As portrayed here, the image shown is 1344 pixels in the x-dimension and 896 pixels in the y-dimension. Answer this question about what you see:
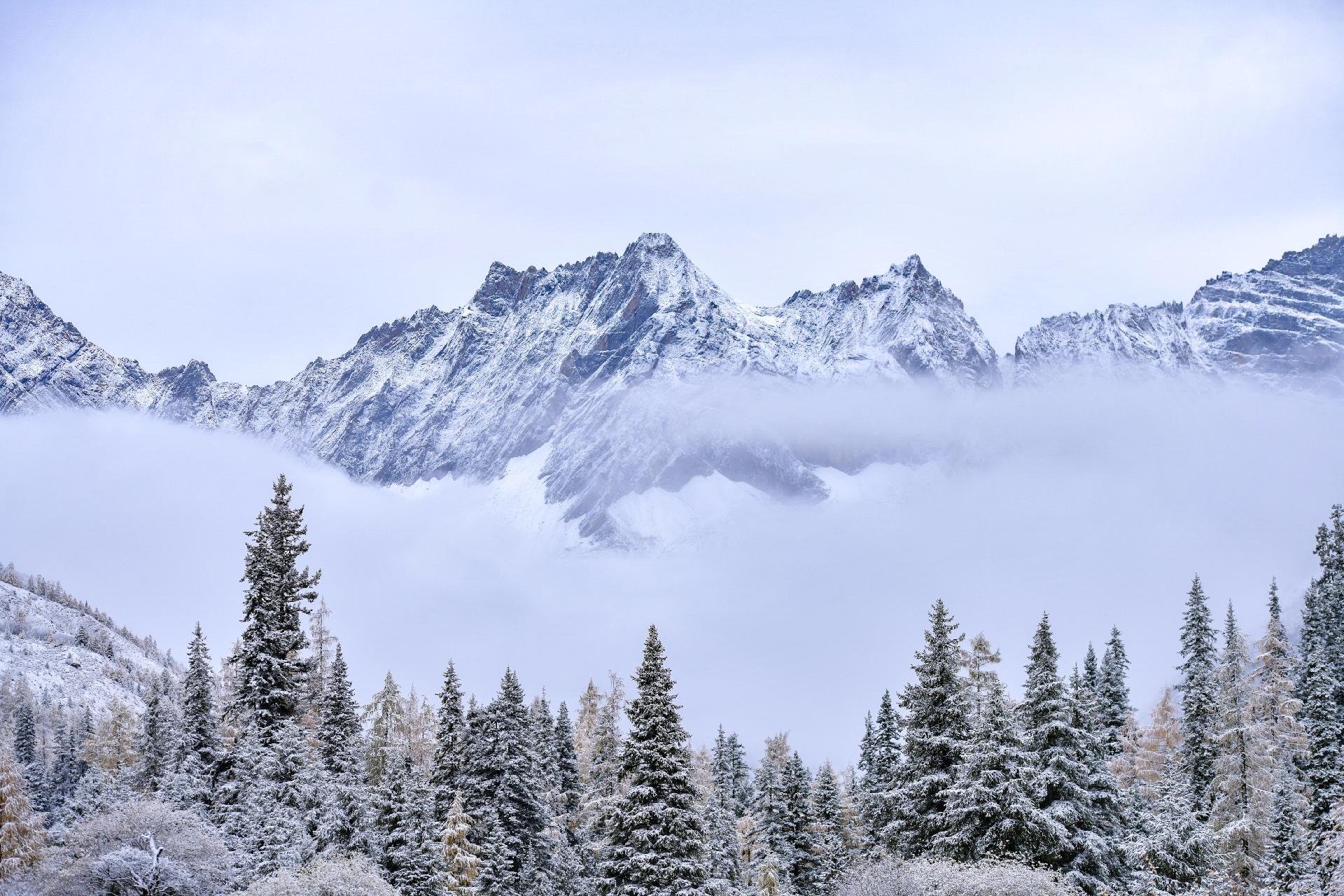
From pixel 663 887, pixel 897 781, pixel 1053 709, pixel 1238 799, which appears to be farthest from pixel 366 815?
pixel 1238 799

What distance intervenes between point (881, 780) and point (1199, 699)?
19.6 metres

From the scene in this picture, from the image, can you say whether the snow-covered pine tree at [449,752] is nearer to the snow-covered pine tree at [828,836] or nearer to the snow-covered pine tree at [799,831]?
the snow-covered pine tree at [799,831]

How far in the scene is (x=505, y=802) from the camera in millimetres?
52094

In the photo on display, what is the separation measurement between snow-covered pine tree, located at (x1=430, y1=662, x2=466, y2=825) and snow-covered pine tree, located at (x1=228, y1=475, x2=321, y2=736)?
692 cm

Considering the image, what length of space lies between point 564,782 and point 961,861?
31650 millimetres

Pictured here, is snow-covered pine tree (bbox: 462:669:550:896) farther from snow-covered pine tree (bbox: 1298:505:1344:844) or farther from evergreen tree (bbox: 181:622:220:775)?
snow-covered pine tree (bbox: 1298:505:1344:844)

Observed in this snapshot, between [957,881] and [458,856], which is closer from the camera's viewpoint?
[957,881]

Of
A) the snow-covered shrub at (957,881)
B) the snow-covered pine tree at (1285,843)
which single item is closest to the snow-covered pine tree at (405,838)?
the snow-covered shrub at (957,881)

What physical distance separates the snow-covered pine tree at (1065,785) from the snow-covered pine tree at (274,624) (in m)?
31.4

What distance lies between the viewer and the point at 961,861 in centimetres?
4347

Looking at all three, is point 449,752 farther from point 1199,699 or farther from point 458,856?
point 1199,699

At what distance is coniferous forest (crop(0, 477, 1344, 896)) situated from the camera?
39875 mm

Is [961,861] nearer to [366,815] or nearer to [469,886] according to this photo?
[469,886]

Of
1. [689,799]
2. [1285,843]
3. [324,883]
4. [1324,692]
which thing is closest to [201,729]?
[324,883]
